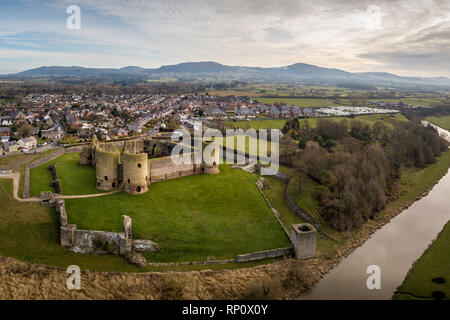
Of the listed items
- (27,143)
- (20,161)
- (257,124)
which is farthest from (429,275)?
(257,124)

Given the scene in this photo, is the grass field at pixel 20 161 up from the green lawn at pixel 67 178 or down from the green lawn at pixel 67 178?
up

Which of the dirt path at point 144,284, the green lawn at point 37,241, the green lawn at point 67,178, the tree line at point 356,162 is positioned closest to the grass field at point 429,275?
the tree line at point 356,162

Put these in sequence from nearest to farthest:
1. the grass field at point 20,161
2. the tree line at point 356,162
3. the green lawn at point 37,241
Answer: the green lawn at point 37,241
the tree line at point 356,162
the grass field at point 20,161

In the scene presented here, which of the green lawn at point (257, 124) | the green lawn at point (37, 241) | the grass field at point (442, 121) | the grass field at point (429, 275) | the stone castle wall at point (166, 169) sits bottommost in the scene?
the grass field at point (429, 275)

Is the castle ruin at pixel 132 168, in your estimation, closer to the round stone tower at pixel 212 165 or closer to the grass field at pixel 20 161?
the round stone tower at pixel 212 165
